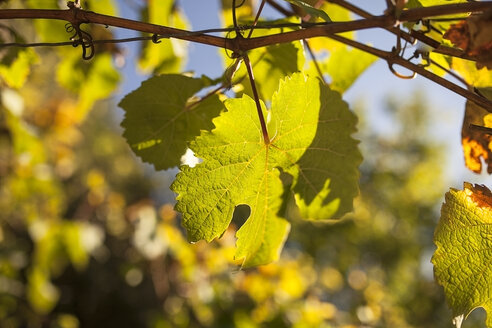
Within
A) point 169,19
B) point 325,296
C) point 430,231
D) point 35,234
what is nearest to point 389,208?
point 430,231

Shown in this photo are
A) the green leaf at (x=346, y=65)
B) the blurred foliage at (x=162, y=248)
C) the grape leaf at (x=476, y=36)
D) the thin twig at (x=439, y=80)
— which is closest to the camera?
the grape leaf at (x=476, y=36)

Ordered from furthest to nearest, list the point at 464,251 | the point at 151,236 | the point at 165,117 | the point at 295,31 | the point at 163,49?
the point at 151,236, the point at 163,49, the point at 165,117, the point at 464,251, the point at 295,31

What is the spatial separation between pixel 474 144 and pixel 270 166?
409 mm

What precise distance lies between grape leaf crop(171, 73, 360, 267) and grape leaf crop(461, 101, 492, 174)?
0.71 ft

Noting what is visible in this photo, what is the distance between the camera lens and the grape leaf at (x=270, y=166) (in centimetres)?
82

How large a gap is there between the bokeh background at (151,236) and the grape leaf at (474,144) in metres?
0.25

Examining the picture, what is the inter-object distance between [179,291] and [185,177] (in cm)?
346

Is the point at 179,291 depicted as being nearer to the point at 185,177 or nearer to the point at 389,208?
the point at 185,177

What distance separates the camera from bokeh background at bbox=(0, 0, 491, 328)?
200cm

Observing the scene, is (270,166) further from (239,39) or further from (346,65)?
(346,65)

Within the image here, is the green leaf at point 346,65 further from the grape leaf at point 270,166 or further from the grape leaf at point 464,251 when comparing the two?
the grape leaf at point 464,251

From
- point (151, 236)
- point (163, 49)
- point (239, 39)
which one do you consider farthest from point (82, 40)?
point (151, 236)

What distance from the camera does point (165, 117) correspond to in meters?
A: 1.06

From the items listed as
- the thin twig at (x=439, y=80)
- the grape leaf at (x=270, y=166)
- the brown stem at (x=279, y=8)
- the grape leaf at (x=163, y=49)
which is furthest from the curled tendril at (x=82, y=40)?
the grape leaf at (x=163, y=49)
